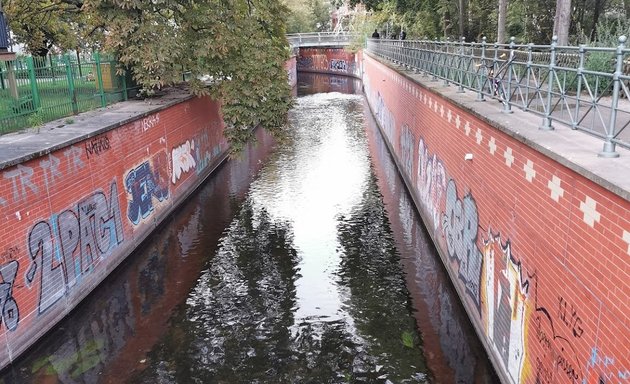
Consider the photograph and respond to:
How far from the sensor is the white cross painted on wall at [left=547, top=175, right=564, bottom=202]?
5492 millimetres

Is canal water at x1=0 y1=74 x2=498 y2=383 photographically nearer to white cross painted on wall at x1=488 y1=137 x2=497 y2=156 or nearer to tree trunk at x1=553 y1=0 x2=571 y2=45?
white cross painted on wall at x1=488 y1=137 x2=497 y2=156

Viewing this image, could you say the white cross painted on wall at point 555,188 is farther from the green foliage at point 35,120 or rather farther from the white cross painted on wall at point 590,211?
the green foliage at point 35,120

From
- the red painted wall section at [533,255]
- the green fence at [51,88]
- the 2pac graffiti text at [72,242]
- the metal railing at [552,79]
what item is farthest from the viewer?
the green fence at [51,88]

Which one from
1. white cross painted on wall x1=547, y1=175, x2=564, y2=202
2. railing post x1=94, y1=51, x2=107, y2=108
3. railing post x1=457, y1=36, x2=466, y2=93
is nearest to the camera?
white cross painted on wall x1=547, y1=175, x2=564, y2=202

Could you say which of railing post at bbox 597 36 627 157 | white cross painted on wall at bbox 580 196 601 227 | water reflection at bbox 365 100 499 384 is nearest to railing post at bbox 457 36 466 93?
water reflection at bbox 365 100 499 384

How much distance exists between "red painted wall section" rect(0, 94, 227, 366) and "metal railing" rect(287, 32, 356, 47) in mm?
48178

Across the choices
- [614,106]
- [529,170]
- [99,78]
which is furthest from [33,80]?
[614,106]

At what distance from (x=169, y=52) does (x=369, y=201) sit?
22.8 feet

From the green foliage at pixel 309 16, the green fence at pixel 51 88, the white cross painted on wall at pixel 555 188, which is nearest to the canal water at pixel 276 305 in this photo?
the white cross painted on wall at pixel 555 188

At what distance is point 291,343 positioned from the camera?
8.72 metres

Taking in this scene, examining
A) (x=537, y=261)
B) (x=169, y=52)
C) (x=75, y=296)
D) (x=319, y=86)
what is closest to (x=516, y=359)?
(x=537, y=261)

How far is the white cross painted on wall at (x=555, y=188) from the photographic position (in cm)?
549

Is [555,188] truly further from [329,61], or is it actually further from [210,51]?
[329,61]

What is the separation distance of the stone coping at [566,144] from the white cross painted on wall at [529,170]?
0.73ft
